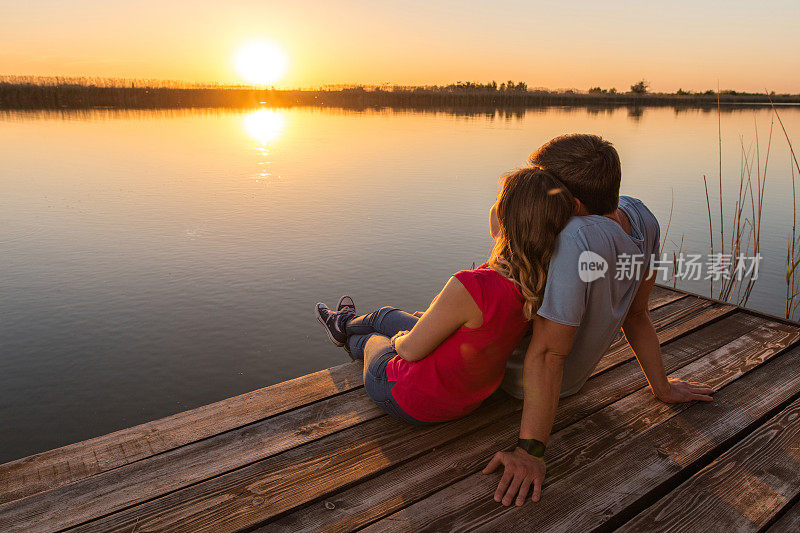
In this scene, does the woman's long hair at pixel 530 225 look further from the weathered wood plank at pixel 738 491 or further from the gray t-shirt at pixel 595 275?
the weathered wood plank at pixel 738 491

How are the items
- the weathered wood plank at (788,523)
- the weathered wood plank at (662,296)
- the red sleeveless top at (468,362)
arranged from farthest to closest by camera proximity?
the weathered wood plank at (662,296)
the red sleeveless top at (468,362)
the weathered wood plank at (788,523)

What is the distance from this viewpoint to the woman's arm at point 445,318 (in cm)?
161

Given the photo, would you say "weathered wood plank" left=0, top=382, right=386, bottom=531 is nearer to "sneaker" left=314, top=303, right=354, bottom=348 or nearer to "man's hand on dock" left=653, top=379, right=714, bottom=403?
"sneaker" left=314, top=303, right=354, bottom=348

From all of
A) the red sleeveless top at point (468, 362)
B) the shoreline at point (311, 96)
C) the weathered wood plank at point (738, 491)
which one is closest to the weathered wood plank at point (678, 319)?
the weathered wood plank at point (738, 491)

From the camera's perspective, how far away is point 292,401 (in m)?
2.21

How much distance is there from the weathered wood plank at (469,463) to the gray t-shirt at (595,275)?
27 cm

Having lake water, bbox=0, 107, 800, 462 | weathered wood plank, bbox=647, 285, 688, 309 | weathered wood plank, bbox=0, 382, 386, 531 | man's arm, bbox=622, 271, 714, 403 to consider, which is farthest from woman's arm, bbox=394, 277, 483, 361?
lake water, bbox=0, 107, 800, 462

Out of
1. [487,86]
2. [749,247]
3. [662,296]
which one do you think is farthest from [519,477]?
[487,86]

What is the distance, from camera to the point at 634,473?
1.73 m

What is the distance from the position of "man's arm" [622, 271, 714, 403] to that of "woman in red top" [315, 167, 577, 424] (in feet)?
1.99

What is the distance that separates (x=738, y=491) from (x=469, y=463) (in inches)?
33.8

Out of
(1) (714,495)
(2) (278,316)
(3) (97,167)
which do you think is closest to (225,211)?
(2) (278,316)

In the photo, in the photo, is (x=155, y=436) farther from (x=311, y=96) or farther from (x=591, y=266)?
(x=311, y=96)

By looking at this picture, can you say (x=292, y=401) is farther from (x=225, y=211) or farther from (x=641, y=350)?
(x=225, y=211)
